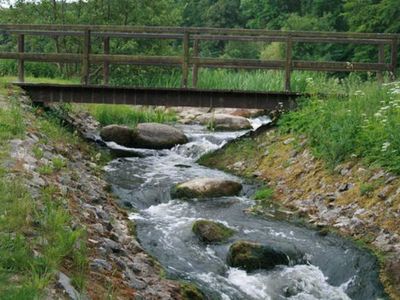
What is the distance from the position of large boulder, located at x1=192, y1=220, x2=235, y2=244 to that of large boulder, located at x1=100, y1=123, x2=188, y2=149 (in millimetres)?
6905

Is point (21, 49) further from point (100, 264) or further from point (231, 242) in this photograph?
point (100, 264)

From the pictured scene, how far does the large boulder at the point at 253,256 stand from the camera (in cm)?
698

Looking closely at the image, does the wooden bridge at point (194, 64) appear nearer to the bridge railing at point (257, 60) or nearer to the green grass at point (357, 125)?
the bridge railing at point (257, 60)

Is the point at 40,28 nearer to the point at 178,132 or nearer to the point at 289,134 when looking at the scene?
the point at 178,132

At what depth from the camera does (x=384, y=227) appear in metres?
7.40

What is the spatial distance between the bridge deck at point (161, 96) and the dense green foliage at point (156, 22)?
3157mm

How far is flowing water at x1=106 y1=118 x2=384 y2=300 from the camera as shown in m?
6.53

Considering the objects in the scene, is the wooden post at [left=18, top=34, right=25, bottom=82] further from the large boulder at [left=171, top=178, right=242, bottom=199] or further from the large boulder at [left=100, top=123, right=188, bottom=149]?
the large boulder at [left=171, top=178, right=242, bottom=199]

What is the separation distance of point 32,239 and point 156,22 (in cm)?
1948

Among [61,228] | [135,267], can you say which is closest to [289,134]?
[135,267]

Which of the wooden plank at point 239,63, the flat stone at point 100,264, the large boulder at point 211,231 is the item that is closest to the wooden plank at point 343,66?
the wooden plank at point 239,63

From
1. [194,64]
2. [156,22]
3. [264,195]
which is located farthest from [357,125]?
[156,22]

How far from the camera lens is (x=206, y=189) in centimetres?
988

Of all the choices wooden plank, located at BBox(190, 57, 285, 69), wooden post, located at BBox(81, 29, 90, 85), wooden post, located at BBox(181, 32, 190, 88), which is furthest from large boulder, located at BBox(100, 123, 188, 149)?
wooden plank, located at BBox(190, 57, 285, 69)
